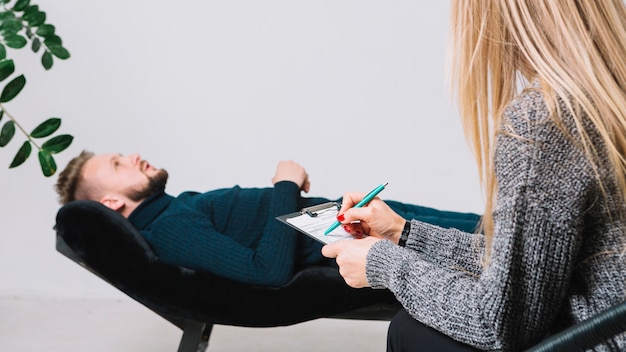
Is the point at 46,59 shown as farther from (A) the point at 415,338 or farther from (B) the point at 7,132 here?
(A) the point at 415,338

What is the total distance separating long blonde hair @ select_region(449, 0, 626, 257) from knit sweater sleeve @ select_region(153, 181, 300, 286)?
0.84 meters

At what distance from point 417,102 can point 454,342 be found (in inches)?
78.8

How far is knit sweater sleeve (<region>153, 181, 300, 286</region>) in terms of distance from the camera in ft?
6.10

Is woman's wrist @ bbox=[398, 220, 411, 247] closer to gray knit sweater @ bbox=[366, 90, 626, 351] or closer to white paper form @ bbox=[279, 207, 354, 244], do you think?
white paper form @ bbox=[279, 207, 354, 244]

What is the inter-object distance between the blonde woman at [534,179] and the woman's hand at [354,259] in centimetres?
5

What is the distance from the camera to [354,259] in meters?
1.20

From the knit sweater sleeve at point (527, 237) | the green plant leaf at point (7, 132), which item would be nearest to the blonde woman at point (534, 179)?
the knit sweater sleeve at point (527, 237)

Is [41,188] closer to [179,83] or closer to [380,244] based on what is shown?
[179,83]

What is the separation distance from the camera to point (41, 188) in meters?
2.98

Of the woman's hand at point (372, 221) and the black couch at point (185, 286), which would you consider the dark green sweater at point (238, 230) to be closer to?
the black couch at point (185, 286)

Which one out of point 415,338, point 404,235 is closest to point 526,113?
point 415,338

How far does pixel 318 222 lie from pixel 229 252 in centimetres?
44

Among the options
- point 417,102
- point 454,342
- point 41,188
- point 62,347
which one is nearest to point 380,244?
point 454,342

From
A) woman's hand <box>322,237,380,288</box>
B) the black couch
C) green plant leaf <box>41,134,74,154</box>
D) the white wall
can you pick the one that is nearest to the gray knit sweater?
woman's hand <box>322,237,380,288</box>
